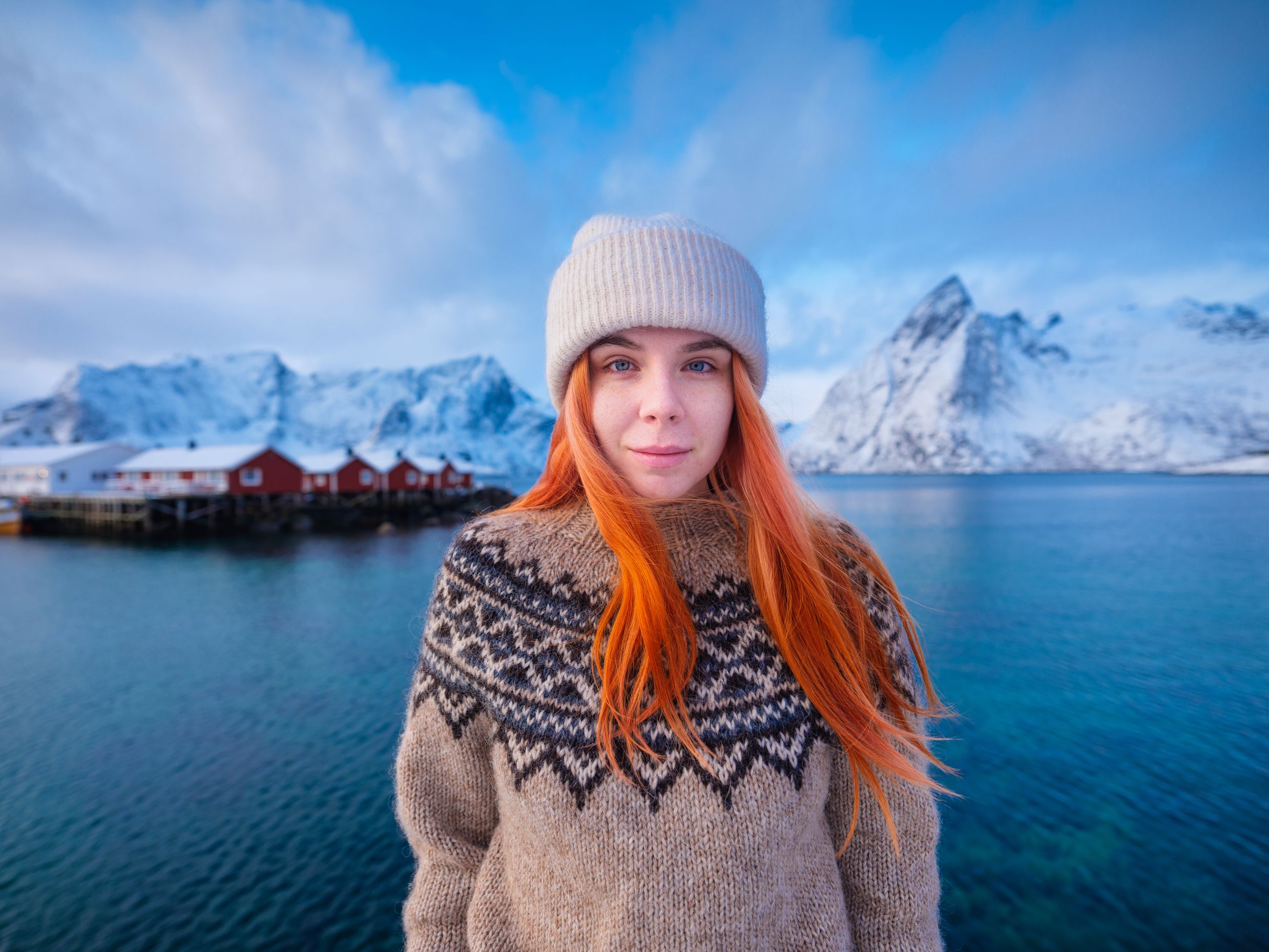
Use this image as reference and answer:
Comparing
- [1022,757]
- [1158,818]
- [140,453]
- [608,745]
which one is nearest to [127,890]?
[608,745]

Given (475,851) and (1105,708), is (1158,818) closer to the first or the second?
(1105,708)

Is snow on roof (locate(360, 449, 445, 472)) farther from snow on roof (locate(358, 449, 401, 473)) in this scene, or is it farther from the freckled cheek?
the freckled cheek

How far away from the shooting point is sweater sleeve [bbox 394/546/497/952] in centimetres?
187

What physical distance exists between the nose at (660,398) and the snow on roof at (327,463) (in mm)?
52141

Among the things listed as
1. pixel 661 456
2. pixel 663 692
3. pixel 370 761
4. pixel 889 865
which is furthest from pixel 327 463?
pixel 889 865

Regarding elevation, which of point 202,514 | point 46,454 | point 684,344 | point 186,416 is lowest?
point 202,514

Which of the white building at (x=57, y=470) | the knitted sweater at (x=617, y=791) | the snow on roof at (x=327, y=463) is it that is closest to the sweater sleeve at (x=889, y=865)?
the knitted sweater at (x=617, y=791)

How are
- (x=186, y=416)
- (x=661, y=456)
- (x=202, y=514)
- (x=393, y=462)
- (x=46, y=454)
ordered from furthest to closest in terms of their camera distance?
1. (x=186, y=416)
2. (x=393, y=462)
3. (x=46, y=454)
4. (x=202, y=514)
5. (x=661, y=456)

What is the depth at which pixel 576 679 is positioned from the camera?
5.85 ft

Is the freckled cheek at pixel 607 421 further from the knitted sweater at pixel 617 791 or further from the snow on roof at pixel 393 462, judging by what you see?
the snow on roof at pixel 393 462

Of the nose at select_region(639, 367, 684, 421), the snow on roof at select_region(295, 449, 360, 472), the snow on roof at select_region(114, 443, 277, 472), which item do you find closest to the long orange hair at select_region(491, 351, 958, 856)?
the nose at select_region(639, 367, 684, 421)

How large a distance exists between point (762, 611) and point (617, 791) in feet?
2.35

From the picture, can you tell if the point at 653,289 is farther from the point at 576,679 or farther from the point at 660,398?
the point at 576,679

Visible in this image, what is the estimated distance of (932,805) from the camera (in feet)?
6.27
